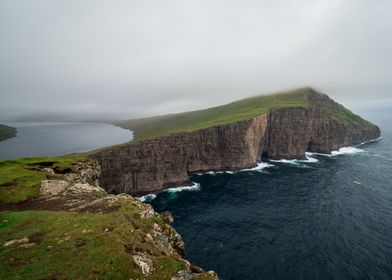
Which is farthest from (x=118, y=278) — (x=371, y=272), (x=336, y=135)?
(x=336, y=135)

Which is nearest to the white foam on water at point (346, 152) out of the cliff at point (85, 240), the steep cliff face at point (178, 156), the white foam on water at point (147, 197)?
the steep cliff face at point (178, 156)

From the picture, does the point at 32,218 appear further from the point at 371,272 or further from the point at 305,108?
the point at 305,108

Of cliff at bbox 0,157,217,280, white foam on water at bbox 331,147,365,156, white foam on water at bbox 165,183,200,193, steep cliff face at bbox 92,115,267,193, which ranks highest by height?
cliff at bbox 0,157,217,280

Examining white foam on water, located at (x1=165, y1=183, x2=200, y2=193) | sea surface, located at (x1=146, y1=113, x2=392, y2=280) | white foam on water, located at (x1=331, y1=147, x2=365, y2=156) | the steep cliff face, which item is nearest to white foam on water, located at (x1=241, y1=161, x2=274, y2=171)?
the steep cliff face

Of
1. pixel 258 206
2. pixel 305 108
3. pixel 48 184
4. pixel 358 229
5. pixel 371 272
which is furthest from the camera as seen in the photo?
pixel 305 108

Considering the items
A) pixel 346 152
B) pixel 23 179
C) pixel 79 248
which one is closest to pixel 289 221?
pixel 79 248

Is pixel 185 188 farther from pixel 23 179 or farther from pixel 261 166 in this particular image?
pixel 23 179

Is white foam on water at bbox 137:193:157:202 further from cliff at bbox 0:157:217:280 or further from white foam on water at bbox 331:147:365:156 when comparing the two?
white foam on water at bbox 331:147:365:156
